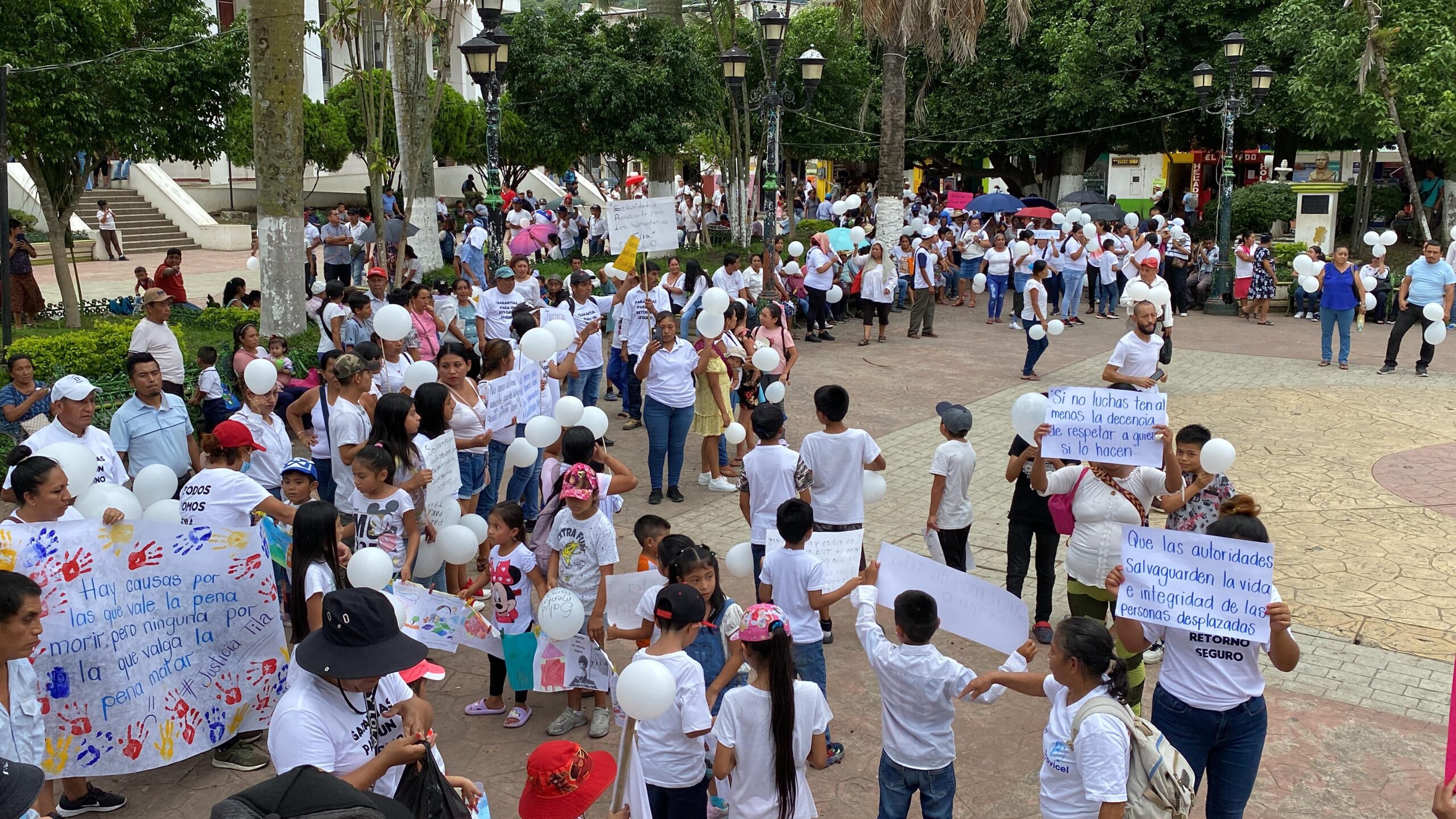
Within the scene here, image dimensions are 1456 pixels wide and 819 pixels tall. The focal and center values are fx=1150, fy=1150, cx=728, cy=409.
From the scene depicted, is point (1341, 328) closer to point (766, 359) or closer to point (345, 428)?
point (766, 359)

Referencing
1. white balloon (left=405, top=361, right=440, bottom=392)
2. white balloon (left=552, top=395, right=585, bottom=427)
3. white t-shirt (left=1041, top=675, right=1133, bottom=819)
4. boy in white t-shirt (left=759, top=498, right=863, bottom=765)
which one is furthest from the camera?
white balloon (left=405, top=361, right=440, bottom=392)

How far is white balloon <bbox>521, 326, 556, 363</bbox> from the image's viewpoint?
836 cm

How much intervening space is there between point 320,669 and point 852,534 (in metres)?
2.84

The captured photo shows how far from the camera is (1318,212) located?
24.0 m

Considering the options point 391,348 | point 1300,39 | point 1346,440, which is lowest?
point 1346,440

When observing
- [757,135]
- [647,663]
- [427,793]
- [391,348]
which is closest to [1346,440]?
[391,348]

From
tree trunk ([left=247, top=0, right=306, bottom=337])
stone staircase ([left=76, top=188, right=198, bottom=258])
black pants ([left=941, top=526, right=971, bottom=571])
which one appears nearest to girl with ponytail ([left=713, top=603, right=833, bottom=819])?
black pants ([left=941, top=526, right=971, bottom=571])

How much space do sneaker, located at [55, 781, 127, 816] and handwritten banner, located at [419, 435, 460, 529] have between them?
209cm

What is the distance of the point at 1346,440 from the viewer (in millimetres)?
11891

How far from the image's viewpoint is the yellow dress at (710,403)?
32.8 feet

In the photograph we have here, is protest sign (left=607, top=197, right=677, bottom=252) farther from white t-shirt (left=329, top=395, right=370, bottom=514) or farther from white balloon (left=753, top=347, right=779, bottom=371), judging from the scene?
white t-shirt (left=329, top=395, right=370, bottom=514)

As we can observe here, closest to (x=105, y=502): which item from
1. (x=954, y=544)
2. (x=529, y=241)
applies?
(x=954, y=544)

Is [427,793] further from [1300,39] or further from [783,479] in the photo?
[1300,39]

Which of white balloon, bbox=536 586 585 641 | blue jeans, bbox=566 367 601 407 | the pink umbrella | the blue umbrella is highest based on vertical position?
the blue umbrella
